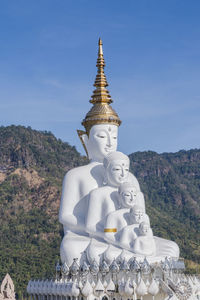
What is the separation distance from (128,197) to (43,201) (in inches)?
1672

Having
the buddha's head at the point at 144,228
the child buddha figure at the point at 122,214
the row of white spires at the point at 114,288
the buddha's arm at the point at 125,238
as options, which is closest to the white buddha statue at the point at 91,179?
the buddha's arm at the point at 125,238

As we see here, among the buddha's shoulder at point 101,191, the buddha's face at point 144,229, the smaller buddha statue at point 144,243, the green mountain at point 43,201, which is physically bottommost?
the smaller buddha statue at point 144,243

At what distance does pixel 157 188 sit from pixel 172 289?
70.3 m

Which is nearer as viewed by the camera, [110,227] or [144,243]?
[144,243]

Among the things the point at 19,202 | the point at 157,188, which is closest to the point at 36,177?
the point at 19,202

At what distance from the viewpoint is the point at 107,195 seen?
677 inches

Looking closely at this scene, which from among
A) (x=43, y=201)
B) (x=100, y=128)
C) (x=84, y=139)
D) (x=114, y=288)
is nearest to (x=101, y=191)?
(x=100, y=128)

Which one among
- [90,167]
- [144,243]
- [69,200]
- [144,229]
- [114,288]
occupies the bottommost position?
[114,288]

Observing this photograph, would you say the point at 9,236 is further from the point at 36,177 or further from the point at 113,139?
the point at 113,139

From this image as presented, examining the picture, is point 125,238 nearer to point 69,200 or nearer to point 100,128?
point 69,200

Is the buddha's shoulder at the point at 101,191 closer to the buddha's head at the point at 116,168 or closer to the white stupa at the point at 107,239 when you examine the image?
the white stupa at the point at 107,239

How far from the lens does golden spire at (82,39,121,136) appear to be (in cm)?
1838

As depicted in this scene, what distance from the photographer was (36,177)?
2447 inches

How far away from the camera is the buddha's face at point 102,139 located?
18317mm
